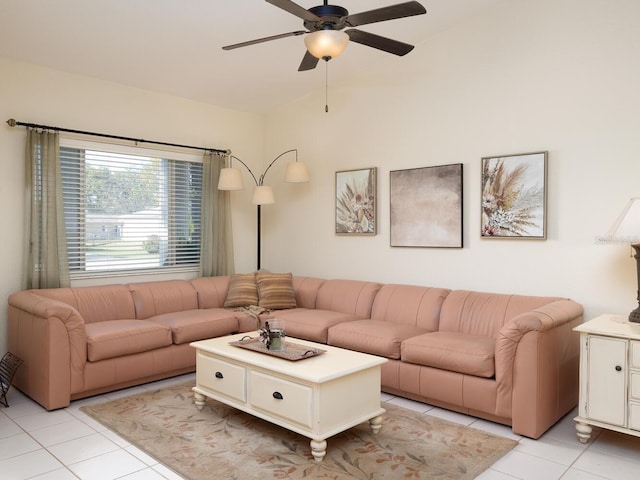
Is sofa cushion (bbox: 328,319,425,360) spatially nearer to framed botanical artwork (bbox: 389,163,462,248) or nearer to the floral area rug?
the floral area rug

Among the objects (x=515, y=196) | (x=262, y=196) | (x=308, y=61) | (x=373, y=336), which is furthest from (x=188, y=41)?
(x=515, y=196)

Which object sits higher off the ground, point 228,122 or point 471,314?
point 228,122

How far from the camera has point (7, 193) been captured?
4191 mm

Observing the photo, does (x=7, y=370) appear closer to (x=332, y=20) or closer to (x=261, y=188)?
(x=261, y=188)

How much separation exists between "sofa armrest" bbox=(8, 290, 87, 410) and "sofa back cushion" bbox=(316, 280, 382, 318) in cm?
225

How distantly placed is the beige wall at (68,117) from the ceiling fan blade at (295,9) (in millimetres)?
2811

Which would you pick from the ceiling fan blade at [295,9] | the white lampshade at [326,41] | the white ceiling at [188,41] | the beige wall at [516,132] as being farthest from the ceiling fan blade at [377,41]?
the beige wall at [516,132]

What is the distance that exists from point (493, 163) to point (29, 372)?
395 centimetres

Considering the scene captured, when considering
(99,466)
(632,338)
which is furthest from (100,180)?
(632,338)

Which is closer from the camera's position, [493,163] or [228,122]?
[493,163]

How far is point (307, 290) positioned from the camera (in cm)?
523

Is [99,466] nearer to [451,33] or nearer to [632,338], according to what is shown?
[632,338]

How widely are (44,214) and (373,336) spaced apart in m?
2.95

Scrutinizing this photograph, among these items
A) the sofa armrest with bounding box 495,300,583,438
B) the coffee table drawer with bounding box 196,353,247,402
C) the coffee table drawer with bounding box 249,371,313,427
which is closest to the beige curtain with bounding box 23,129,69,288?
the coffee table drawer with bounding box 196,353,247,402
